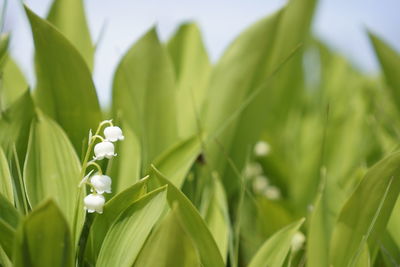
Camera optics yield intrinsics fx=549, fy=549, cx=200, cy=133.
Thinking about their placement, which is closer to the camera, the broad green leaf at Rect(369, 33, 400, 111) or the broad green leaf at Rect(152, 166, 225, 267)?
the broad green leaf at Rect(152, 166, 225, 267)

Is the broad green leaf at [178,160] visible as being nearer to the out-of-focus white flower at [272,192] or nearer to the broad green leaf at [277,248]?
the broad green leaf at [277,248]

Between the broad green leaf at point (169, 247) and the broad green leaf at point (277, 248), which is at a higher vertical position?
the broad green leaf at point (169, 247)

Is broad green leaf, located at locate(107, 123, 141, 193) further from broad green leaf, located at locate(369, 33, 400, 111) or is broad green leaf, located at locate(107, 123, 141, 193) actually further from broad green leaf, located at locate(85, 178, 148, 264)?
broad green leaf, located at locate(369, 33, 400, 111)

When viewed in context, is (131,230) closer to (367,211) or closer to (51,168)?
(51,168)

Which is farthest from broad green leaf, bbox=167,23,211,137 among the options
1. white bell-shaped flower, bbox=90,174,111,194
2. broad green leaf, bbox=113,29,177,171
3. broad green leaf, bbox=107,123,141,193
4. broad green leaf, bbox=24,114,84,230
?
white bell-shaped flower, bbox=90,174,111,194

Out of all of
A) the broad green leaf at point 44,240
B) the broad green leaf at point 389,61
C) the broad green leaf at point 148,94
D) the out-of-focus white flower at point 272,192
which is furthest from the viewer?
the out-of-focus white flower at point 272,192

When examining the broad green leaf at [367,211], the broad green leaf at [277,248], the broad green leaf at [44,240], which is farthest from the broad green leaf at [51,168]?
the broad green leaf at [367,211]

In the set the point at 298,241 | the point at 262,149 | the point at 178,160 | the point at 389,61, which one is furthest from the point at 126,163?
the point at 389,61
